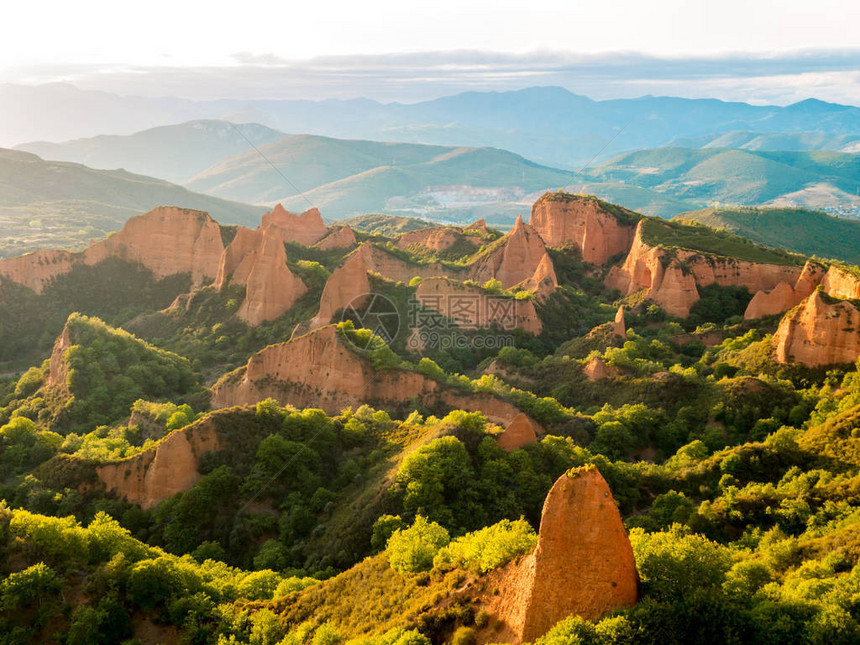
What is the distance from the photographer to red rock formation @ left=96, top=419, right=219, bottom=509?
31203 mm

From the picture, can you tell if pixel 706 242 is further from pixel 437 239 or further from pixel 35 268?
pixel 35 268

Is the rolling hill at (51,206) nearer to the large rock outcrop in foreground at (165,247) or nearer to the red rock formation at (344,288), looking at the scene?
the large rock outcrop in foreground at (165,247)

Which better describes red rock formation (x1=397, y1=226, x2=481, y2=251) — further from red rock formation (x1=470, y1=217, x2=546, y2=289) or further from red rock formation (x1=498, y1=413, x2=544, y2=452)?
red rock formation (x1=498, y1=413, x2=544, y2=452)

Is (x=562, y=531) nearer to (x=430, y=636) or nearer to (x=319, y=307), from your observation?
(x=430, y=636)

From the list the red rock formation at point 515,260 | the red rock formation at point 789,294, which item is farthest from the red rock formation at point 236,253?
the red rock formation at point 789,294

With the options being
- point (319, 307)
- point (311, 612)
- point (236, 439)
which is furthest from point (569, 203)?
point (311, 612)

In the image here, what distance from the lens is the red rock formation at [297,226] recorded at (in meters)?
93.1

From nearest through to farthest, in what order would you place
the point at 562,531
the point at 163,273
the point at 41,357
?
the point at 562,531
the point at 41,357
the point at 163,273

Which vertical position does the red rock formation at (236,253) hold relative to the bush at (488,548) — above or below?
below

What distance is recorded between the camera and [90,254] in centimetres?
7575

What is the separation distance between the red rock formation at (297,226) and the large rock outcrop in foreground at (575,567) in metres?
79.2

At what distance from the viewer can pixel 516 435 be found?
3253 cm

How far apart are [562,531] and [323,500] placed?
54.2 feet

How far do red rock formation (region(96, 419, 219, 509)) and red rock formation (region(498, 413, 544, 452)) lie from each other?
576 inches
